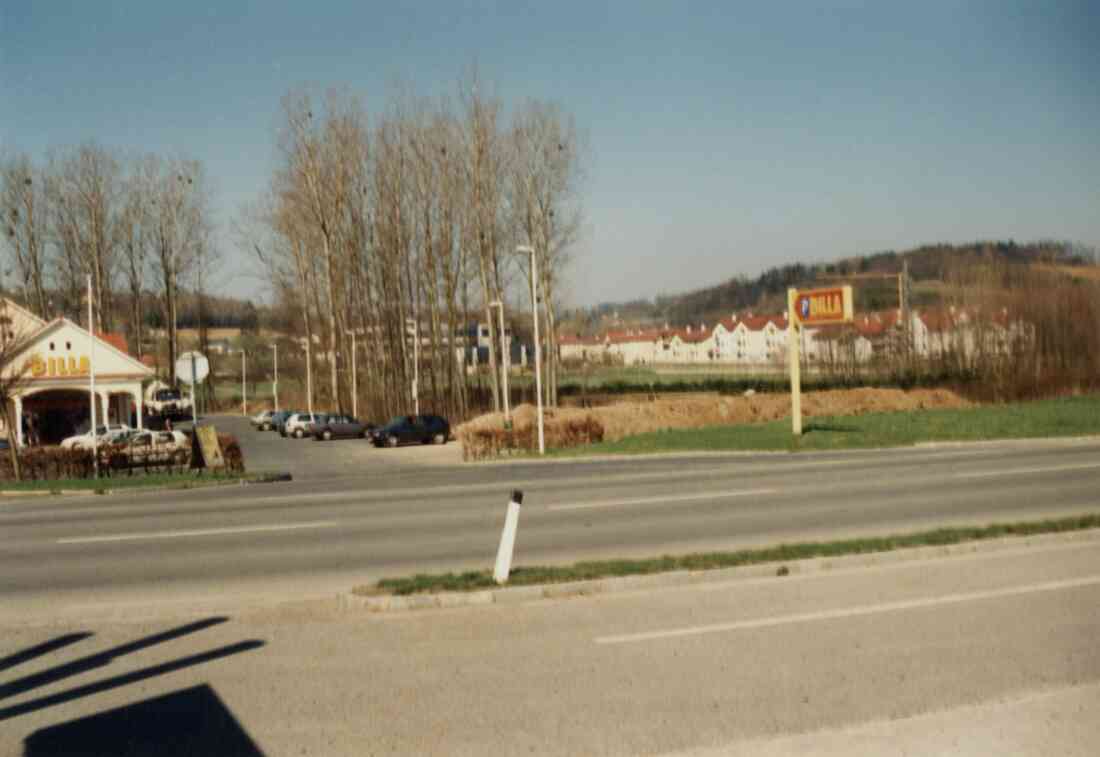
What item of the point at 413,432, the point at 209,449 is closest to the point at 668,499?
the point at 209,449

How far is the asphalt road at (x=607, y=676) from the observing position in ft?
19.6

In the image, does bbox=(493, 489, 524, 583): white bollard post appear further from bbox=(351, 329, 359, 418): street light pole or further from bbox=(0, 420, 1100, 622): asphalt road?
bbox=(351, 329, 359, 418): street light pole

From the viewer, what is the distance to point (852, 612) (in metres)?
8.63

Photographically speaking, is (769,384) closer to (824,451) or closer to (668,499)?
(824,451)

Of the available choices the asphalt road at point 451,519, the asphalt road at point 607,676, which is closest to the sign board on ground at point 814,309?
the asphalt road at point 451,519

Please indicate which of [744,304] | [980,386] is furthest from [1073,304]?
[744,304]

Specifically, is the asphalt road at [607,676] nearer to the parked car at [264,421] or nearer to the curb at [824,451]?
the curb at [824,451]

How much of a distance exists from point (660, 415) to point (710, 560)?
34.9 meters

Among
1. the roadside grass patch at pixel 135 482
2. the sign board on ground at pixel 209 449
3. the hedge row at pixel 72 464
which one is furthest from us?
the sign board on ground at pixel 209 449

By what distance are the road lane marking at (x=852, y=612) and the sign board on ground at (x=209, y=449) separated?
23026mm

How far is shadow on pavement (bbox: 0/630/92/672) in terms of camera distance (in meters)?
7.86

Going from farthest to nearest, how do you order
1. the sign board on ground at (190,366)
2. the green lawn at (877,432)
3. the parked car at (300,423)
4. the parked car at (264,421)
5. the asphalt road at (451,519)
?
the parked car at (264,421) → the parked car at (300,423) → the green lawn at (877,432) → the sign board on ground at (190,366) → the asphalt road at (451,519)

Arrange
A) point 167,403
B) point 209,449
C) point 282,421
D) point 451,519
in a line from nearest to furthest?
point 451,519 → point 209,449 → point 282,421 → point 167,403

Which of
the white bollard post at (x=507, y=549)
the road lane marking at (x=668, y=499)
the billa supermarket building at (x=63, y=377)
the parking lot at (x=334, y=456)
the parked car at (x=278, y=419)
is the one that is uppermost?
the billa supermarket building at (x=63, y=377)
